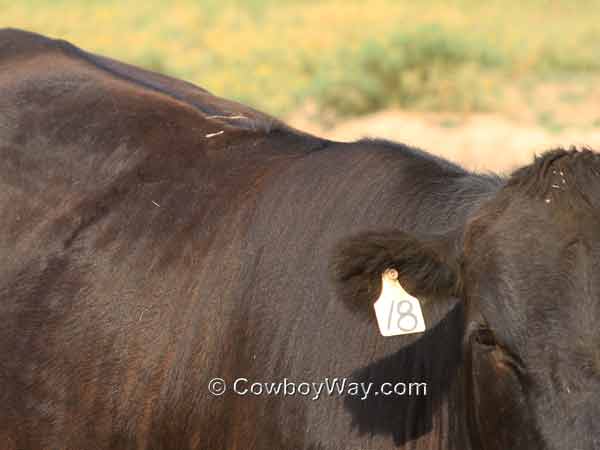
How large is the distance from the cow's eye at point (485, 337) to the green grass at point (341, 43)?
13157mm

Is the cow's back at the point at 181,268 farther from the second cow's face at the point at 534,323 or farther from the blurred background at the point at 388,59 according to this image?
the blurred background at the point at 388,59

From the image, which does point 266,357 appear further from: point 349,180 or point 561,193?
point 561,193

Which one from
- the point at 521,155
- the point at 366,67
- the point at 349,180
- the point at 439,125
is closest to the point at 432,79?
the point at 366,67

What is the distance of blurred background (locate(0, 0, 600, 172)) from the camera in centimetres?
1433

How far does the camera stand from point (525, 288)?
8.88ft

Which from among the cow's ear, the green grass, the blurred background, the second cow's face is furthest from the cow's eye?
the green grass

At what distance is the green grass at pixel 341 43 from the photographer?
16453mm

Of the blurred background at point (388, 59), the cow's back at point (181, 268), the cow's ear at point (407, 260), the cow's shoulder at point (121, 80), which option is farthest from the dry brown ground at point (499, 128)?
the cow's ear at point (407, 260)

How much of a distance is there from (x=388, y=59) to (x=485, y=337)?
47.4 ft

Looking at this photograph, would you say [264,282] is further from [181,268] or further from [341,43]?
[341,43]

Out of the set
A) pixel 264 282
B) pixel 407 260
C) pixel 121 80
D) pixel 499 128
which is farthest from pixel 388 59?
pixel 407 260

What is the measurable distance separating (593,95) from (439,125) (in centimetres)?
383

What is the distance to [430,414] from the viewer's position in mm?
3109

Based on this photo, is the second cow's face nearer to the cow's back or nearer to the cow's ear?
the cow's ear
